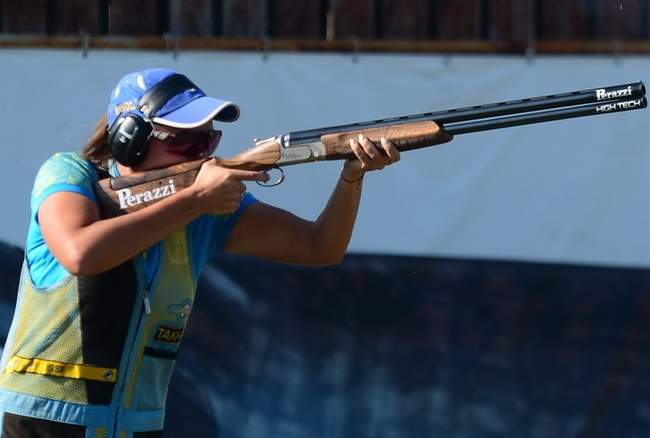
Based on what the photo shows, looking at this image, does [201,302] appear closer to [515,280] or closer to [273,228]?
[515,280]

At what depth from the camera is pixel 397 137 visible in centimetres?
303

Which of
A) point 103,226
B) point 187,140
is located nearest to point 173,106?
point 187,140

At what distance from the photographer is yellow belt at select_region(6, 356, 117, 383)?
2705 mm

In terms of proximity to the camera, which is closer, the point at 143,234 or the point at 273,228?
the point at 143,234

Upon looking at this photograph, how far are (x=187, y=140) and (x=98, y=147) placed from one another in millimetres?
223

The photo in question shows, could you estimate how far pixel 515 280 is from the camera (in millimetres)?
4375

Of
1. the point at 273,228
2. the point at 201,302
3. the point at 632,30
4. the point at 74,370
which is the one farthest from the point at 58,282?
the point at 632,30

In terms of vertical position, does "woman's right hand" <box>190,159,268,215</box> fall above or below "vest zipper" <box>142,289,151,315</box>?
above

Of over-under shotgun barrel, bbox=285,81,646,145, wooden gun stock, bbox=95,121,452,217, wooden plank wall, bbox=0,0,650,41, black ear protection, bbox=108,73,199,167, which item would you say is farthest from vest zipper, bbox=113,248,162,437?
wooden plank wall, bbox=0,0,650,41

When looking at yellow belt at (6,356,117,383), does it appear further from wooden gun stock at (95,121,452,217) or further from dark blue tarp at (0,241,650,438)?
dark blue tarp at (0,241,650,438)

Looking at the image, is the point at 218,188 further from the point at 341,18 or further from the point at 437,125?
the point at 341,18

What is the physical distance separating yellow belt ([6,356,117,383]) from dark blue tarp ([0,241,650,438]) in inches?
67.9

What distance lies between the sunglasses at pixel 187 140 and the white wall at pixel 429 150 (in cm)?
150

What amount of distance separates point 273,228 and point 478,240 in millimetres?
1518
